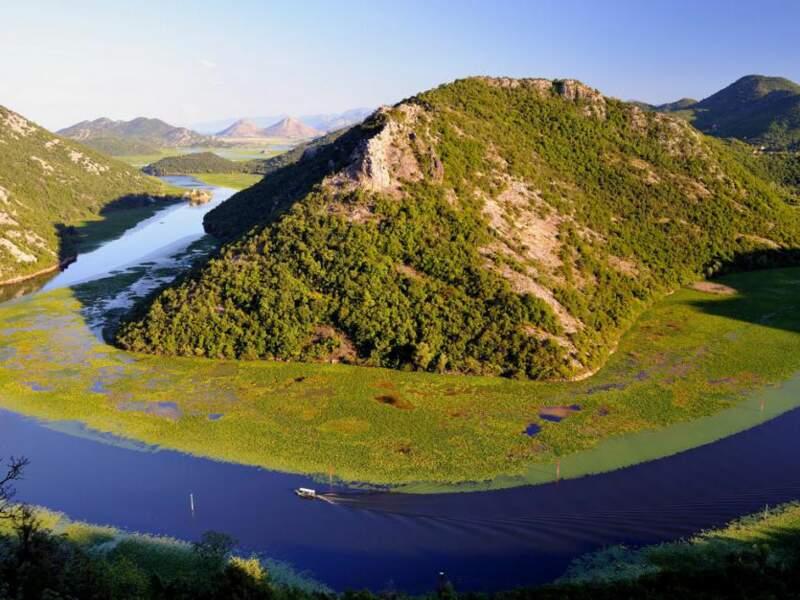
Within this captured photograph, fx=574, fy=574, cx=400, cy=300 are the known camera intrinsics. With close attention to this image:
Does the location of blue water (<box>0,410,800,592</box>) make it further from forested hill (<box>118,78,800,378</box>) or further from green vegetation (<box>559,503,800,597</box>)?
forested hill (<box>118,78,800,378</box>)

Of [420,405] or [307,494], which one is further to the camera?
[420,405]

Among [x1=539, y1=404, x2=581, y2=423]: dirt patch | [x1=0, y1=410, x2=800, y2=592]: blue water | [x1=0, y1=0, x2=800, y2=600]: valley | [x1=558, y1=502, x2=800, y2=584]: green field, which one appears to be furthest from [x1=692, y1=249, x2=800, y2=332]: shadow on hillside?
[x1=558, y1=502, x2=800, y2=584]: green field

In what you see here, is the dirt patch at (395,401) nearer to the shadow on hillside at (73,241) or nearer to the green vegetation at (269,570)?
the green vegetation at (269,570)

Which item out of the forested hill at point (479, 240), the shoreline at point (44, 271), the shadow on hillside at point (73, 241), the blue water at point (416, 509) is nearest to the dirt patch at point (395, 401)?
the forested hill at point (479, 240)

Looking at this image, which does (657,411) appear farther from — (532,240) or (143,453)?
(143,453)

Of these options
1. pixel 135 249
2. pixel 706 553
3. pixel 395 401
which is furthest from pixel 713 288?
pixel 135 249

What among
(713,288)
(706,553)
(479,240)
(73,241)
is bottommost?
(706,553)

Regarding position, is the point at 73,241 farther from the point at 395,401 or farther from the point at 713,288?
the point at 713,288
